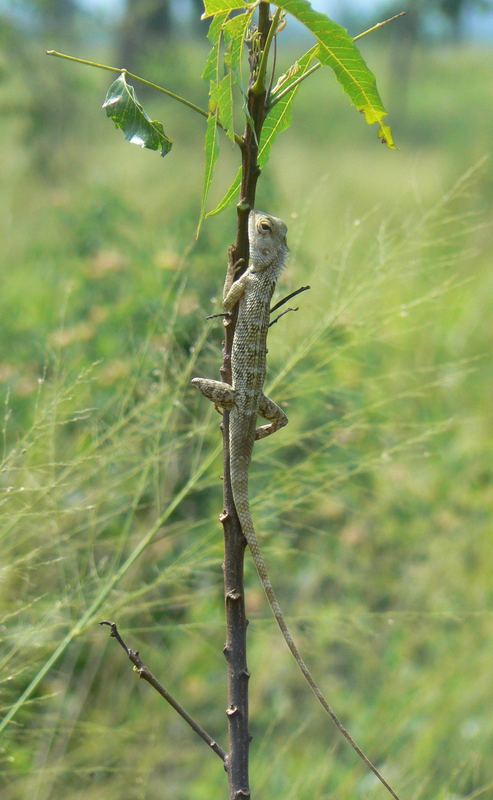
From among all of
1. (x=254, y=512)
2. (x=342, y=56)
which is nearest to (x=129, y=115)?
(x=342, y=56)

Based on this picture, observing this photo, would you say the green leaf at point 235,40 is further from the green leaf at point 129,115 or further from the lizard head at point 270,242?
the lizard head at point 270,242

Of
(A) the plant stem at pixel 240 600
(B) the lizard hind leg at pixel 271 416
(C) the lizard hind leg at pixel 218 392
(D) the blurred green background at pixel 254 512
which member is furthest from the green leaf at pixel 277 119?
(B) the lizard hind leg at pixel 271 416

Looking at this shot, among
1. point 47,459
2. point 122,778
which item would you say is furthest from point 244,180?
point 122,778

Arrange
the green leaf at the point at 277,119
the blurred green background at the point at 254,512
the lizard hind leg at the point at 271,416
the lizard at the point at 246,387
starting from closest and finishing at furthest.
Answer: the green leaf at the point at 277,119 → the lizard at the point at 246,387 → the lizard hind leg at the point at 271,416 → the blurred green background at the point at 254,512

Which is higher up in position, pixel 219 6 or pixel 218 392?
pixel 219 6

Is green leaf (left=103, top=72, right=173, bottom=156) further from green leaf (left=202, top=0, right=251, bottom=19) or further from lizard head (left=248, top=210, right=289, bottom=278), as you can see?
lizard head (left=248, top=210, right=289, bottom=278)

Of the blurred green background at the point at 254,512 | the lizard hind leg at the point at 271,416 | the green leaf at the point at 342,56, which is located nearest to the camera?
the green leaf at the point at 342,56

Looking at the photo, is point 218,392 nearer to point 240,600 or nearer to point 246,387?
point 246,387
